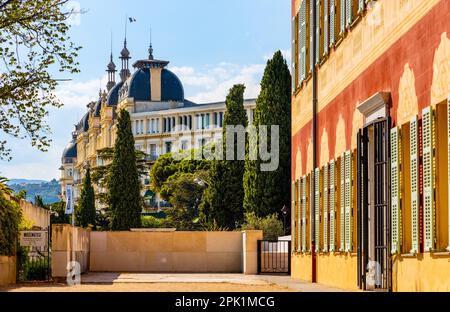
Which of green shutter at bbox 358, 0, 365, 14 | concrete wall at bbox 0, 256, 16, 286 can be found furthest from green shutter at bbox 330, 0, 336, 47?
concrete wall at bbox 0, 256, 16, 286

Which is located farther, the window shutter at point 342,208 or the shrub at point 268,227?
the shrub at point 268,227

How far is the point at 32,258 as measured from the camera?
1195 inches

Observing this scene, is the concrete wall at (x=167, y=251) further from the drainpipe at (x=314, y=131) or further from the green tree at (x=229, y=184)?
the green tree at (x=229, y=184)

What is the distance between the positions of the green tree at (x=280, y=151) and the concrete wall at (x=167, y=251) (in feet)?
96.5

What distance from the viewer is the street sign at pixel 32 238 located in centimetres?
2823

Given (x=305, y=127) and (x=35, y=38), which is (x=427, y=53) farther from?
(x=305, y=127)

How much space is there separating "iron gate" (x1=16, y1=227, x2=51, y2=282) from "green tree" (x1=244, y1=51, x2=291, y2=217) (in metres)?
42.4

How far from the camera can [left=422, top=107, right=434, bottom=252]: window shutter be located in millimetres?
16500

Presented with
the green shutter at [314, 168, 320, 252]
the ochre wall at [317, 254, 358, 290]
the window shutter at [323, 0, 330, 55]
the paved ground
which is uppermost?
the window shutter at [323, 0, 330, 55]

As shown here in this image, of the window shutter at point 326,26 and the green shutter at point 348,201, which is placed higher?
the window shutter at point 326,26

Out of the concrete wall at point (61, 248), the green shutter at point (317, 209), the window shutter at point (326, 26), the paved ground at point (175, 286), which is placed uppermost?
the window shutter at point (326, 26)

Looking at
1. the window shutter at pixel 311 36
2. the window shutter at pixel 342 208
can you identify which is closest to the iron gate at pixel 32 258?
the window shutter at pixel 342 208

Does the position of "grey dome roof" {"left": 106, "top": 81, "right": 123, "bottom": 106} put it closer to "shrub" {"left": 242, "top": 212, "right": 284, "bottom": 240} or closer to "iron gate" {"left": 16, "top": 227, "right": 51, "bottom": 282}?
"shrub" {"left": 242, "top": 212, "right": 284, "bottom": 240}
